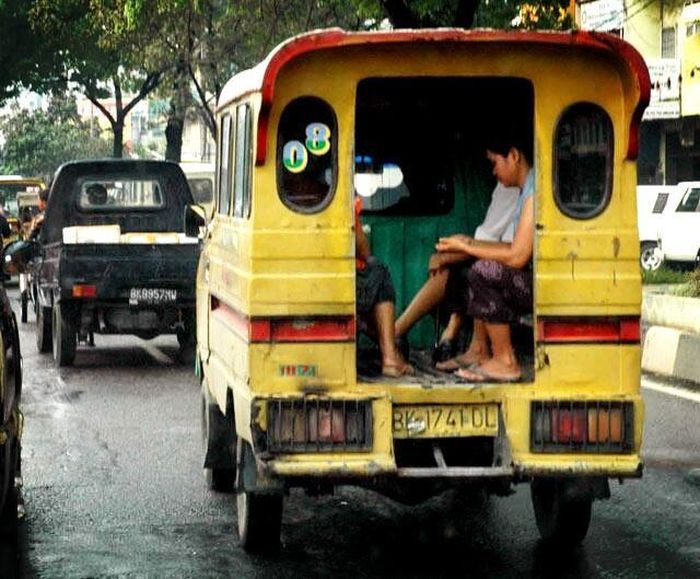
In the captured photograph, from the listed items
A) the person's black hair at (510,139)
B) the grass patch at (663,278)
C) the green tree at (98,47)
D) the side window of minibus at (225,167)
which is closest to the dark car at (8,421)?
the side window of minibus at (225,167)

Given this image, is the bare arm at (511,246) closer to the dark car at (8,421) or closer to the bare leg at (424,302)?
the bare leg at (424,302)

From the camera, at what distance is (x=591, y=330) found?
24.6ft

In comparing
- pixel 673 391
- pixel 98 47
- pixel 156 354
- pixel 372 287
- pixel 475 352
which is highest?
pixel 98 47

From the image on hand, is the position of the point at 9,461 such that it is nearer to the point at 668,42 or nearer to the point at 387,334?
the point at 387,334

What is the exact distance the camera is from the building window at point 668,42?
40.8 m

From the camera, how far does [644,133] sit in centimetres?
4141

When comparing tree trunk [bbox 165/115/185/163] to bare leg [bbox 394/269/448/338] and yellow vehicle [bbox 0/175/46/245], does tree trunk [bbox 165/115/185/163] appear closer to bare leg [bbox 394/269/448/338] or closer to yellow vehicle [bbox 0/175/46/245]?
yellow vehicle [bbox 0/175/46/245]

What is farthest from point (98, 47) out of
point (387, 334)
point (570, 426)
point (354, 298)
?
point (570, 426)

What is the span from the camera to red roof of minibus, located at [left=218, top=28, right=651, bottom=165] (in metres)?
7.29

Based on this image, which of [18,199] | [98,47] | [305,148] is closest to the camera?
[305,148]

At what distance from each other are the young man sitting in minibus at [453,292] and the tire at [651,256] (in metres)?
23.6

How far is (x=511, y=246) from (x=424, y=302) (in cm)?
96

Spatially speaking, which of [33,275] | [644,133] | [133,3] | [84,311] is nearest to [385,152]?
[84,311]

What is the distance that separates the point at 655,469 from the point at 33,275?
10.6 meters
